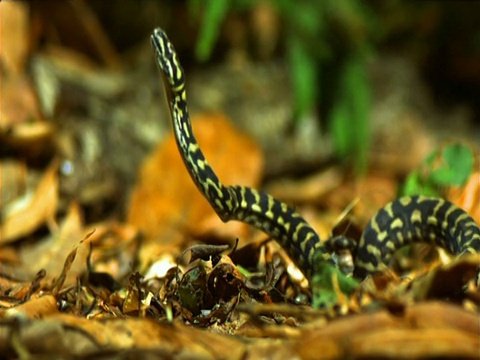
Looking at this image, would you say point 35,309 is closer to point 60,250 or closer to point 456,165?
point 60,250

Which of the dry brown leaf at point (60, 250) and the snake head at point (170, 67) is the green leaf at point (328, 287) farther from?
the dry brown leaf at point (60, 250)

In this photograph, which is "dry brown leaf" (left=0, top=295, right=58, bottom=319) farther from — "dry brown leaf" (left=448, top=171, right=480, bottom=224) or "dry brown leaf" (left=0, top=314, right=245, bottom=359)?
"dry brown leaf" (left=448, top=171, right=480, bottom=224)

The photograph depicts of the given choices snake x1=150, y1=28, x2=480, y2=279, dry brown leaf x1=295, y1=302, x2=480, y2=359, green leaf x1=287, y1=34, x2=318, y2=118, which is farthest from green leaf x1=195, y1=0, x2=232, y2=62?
dry brown leaf x1=295, y1=302, x2=480, y2=359

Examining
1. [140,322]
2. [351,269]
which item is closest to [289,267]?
[351,269]

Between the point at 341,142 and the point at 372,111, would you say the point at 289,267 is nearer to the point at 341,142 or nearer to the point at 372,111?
the point at 341,142

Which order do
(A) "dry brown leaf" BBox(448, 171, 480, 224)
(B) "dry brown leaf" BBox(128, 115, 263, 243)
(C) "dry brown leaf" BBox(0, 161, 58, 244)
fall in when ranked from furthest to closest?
(B) "dry brown leaf" BBox(128, 115, 263, 243), (C) "dry brown leaf" BBox(0, 161, 58, 244), (A) "dry brown leaf" BBox(448, 171, 480, 224)

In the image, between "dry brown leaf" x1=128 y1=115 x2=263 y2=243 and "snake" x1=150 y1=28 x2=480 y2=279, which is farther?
"dry brown leaf" x1=128 y1=115 x2=263 y2=243

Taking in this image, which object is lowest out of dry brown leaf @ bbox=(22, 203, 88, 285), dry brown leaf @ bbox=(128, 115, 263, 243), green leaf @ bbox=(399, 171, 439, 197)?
dry brown leaf @ bbox=(22, 203, 88, 285)

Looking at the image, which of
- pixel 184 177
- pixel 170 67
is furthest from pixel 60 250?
pixel 170 67
